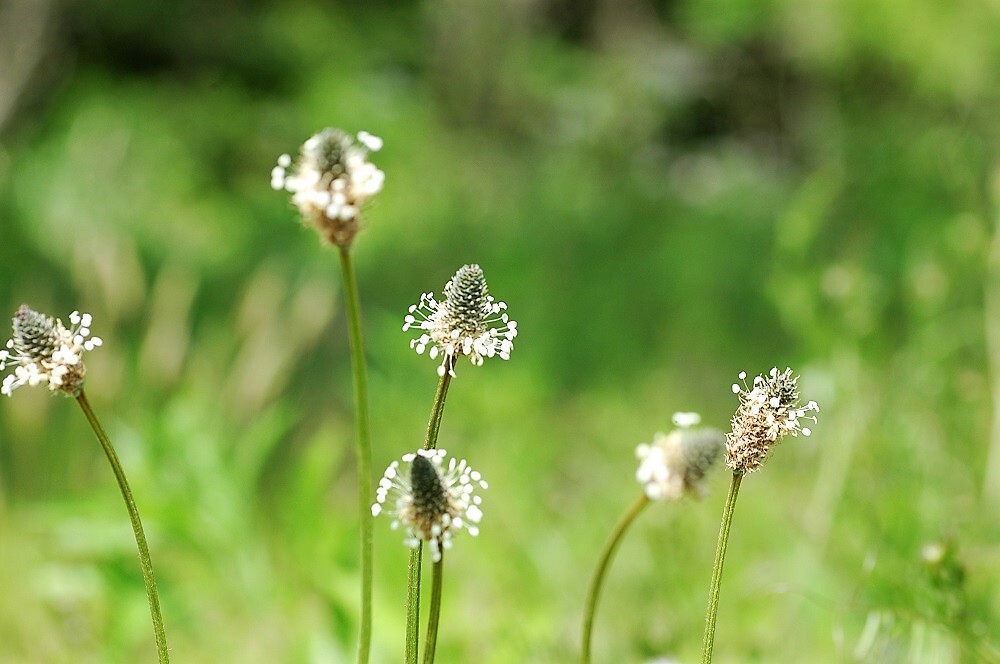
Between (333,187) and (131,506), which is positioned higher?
(333,187)

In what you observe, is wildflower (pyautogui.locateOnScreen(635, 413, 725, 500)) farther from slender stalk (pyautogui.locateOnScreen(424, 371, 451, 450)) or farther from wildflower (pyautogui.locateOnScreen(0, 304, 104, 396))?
wildflower (pyautogui.locateOnScreen(0, 304, 104, 396))

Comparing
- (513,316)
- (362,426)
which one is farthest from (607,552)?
(513,316)

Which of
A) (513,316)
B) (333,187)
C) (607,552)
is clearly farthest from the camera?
(513,316)

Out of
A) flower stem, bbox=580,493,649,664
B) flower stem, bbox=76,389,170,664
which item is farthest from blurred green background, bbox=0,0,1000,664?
flower stem, bbox=76,389,170,664

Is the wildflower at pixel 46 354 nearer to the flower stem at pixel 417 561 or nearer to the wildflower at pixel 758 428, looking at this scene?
the flower stem at pixel 417 561

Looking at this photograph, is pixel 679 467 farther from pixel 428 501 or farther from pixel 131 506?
pixel 131 506

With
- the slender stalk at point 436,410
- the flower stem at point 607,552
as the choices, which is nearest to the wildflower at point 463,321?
the slender stalk at point 436,410
